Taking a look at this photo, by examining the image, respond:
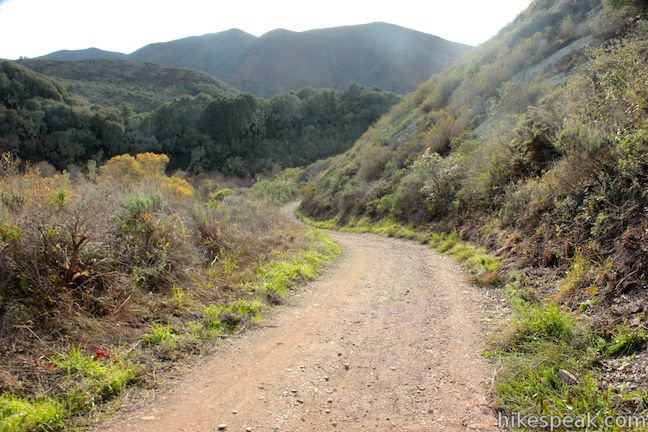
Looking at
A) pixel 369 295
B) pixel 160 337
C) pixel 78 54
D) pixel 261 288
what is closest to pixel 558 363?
Result: pixel 369 295

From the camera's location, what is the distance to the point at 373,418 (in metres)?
3.58

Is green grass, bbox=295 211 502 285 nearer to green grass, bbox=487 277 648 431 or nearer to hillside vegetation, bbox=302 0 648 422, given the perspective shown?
hillside vegetation, bbox=302 0 648 422

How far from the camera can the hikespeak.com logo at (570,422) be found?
2961 millimetres

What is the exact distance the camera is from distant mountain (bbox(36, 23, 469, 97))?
142 metres

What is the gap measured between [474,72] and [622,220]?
71.6 feet

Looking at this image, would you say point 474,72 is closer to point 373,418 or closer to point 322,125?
point 373,418

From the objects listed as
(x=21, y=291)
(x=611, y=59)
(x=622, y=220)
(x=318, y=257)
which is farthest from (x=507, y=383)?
(x=611, y=59)

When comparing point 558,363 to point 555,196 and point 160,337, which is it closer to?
point 160,337

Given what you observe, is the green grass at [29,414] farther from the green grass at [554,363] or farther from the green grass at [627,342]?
the green grass at [627,342]


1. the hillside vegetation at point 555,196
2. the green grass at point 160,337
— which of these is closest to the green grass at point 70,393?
the green grass at point 160,337

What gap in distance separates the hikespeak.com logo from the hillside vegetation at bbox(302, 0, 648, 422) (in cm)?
9

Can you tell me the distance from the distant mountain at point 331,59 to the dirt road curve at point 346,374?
129422mm

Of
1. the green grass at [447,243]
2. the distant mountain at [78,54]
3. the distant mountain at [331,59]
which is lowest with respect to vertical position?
the green grass at [447,243]

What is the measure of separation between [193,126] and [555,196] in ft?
205
